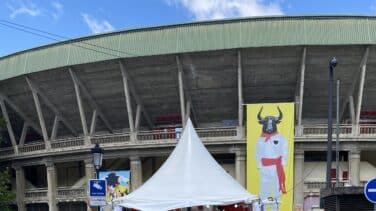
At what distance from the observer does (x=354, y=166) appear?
3822 centimetres

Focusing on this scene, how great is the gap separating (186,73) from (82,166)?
14.5 meters

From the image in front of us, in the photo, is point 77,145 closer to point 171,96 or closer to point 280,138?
point 171,96

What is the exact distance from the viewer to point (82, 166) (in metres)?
48.9

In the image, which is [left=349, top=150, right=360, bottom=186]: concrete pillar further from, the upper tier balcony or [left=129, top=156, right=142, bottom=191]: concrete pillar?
[left=129, top=156, right=142, bottom=191]: concrete pillar

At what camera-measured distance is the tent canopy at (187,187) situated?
16391mm

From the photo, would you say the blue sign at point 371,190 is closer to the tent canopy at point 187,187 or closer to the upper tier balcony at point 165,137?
the tent canopy at point 187,187

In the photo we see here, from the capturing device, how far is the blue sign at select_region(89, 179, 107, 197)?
15.1 metres

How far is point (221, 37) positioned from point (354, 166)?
461 inches

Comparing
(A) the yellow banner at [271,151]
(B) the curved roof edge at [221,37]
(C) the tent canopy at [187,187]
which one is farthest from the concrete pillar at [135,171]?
(C) the tent canopy at [187,187]

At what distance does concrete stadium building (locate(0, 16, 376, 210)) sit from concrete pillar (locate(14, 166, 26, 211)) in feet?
0.34

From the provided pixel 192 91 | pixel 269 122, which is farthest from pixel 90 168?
pixel 269 122

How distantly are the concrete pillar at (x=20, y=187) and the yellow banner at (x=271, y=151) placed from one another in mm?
18796

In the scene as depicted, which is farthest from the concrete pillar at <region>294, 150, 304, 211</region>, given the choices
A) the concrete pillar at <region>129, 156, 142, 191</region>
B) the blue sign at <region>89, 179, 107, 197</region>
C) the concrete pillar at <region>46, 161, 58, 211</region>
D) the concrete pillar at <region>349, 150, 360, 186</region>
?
the blue sign at <region>89, 179, 107, 197</region>

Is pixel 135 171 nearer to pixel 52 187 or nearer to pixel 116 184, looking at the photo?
pixel 116 184
